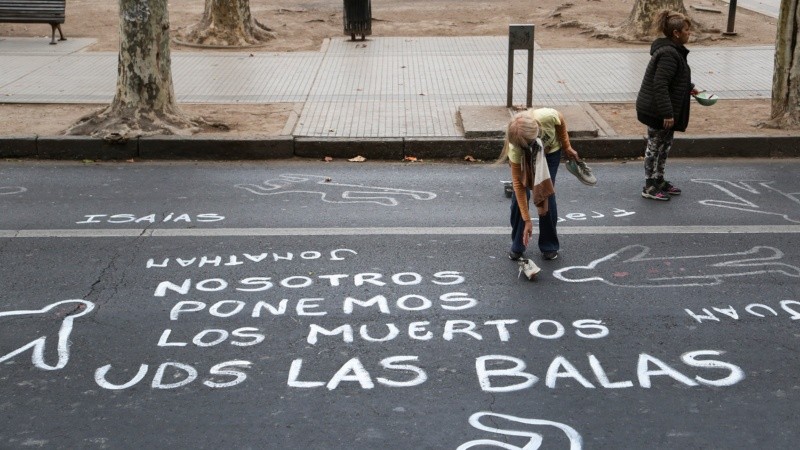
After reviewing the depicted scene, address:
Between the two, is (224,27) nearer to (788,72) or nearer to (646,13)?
(646,13)

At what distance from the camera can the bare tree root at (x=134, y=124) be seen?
1103cm

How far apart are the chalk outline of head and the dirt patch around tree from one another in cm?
586

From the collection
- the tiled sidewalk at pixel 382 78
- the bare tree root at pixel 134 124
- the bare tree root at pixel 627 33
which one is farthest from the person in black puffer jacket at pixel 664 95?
the bare tree root at pixel 627 33

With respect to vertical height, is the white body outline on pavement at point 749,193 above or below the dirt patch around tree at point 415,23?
below

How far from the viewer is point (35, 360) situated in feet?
18.5

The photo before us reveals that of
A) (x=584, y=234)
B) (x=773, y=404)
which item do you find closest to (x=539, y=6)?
(x=584, y=234)

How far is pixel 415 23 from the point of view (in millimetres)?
19969

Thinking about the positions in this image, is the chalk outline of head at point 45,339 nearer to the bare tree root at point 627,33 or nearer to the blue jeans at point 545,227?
the blue jeans at point 545,227

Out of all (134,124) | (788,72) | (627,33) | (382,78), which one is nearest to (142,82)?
(134,124)

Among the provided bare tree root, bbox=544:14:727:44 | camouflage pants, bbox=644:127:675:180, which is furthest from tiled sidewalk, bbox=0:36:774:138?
camouflage pants, bbox=644:127:675:180

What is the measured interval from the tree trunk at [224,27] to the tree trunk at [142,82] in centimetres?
602

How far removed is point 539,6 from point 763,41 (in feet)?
18.1

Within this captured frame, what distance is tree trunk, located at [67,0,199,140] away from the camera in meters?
11.1

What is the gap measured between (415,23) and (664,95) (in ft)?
38.9
